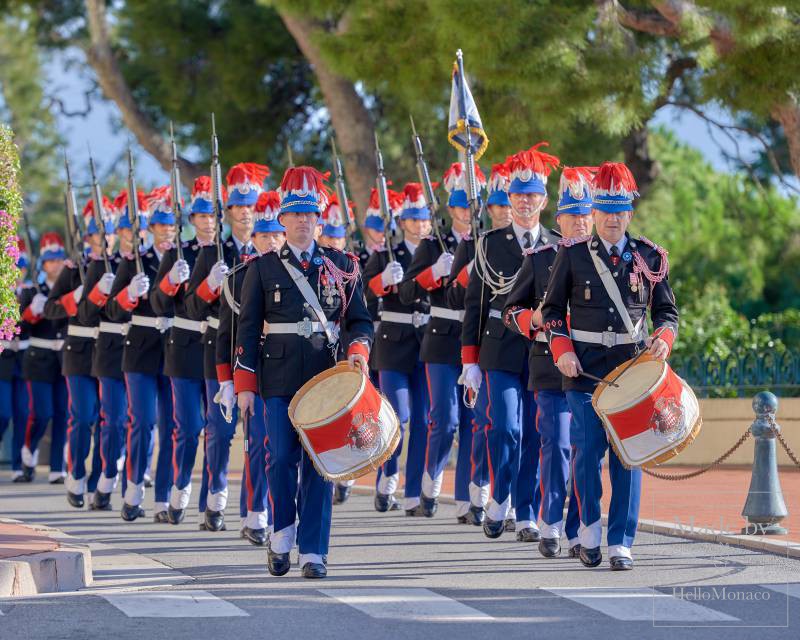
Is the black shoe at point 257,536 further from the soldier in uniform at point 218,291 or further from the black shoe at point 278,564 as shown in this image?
the black shoe at point 278,564

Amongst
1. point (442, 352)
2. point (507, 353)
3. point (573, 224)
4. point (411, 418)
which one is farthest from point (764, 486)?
point (411, 418)

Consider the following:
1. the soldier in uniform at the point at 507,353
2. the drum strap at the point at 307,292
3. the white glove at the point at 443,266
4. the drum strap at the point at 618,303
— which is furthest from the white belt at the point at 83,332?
the drum strap at the point at 618,303

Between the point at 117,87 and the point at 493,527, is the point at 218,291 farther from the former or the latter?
the point at 117,87

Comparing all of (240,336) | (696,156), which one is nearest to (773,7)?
Answer: (240,336)

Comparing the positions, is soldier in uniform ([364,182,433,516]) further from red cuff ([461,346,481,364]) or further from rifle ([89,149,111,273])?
rifle ([89,149,111,273])

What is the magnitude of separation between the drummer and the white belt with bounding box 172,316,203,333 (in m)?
3.51

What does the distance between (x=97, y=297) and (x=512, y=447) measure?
443 cm

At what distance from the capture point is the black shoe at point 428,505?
516 inches

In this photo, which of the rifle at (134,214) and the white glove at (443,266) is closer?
the white glove at (443,266)

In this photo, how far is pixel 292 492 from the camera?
967cm

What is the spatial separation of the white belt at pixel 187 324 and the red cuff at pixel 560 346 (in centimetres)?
355

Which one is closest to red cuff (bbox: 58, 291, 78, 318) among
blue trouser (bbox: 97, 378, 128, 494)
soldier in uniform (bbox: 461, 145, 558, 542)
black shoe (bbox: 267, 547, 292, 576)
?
blue trouser (bbox: 97, 378, 128, 494)

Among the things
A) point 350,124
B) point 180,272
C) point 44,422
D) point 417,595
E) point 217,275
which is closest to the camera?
point 417,595

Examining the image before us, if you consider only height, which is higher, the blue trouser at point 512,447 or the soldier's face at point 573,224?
the soldier's face at point 573,224
